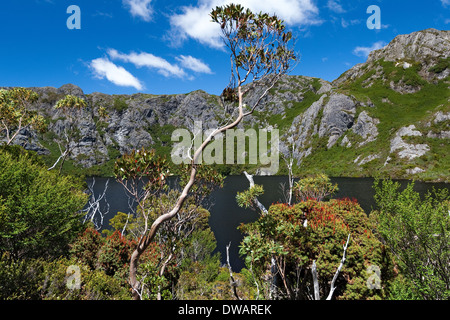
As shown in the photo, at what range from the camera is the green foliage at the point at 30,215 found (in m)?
18.1

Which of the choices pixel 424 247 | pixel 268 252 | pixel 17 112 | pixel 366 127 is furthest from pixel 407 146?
pixel 17 112

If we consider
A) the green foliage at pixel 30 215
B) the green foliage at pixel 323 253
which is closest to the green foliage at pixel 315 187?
the green foliage at pixel 323 253

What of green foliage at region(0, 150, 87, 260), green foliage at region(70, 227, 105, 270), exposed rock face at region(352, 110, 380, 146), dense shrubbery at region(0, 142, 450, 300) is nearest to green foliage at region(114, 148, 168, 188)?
dense shrubbery at region(0, 142, 450, 300)

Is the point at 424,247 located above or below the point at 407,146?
below

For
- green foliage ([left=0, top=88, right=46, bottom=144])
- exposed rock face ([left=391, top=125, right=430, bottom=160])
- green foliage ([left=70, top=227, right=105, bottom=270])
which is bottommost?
green foliage ([left=70, top=227, right=105, bottom=270])

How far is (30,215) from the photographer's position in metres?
19.3

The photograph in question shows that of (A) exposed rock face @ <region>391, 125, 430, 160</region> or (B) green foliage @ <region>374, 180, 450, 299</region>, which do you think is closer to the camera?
(B) green foliage @ <region>374, 180, 450, 299</region>

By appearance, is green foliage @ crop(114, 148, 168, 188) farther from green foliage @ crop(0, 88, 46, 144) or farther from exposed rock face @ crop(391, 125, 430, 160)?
exposed rock face @ crop(391, 125, 430, 160)

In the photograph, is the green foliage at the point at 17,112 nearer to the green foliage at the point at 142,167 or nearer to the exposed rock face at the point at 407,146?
the green foliage at the point at 142,167

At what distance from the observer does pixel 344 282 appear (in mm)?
15461

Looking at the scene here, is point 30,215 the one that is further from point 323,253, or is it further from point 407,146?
point 407,146

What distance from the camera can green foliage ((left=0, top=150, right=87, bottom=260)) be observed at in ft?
59.4
